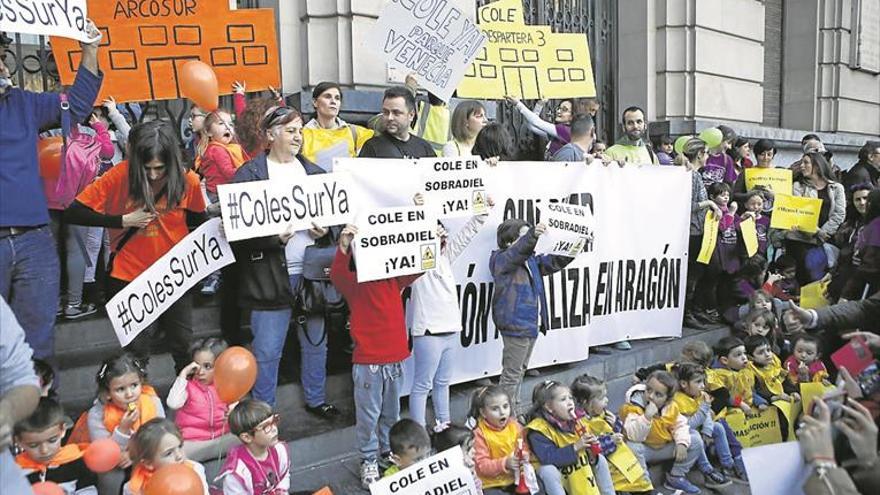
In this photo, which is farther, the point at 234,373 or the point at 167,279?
the point at 167,279

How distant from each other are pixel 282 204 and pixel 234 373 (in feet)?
3.24

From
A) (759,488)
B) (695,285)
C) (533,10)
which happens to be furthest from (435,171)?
(533,10)

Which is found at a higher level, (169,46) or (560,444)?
(169,46)

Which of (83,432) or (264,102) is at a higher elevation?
(264,102)

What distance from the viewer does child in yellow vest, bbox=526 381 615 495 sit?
4633mm

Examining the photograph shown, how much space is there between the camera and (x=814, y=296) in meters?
7.22

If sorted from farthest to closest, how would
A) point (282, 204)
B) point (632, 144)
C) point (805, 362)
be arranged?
point (632, 144)
point (805, 362)
point (282, 204)

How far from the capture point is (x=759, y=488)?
2777 millimetres

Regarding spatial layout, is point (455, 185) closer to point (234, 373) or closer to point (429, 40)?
point (429, 40)

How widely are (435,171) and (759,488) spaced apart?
115 inches

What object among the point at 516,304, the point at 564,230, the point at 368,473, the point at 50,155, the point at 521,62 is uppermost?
the point at 521,62

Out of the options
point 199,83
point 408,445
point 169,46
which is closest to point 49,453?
point 408,445

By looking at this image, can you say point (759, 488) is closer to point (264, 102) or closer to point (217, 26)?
point (264, 102)

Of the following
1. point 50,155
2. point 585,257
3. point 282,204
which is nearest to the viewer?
point 282,204
